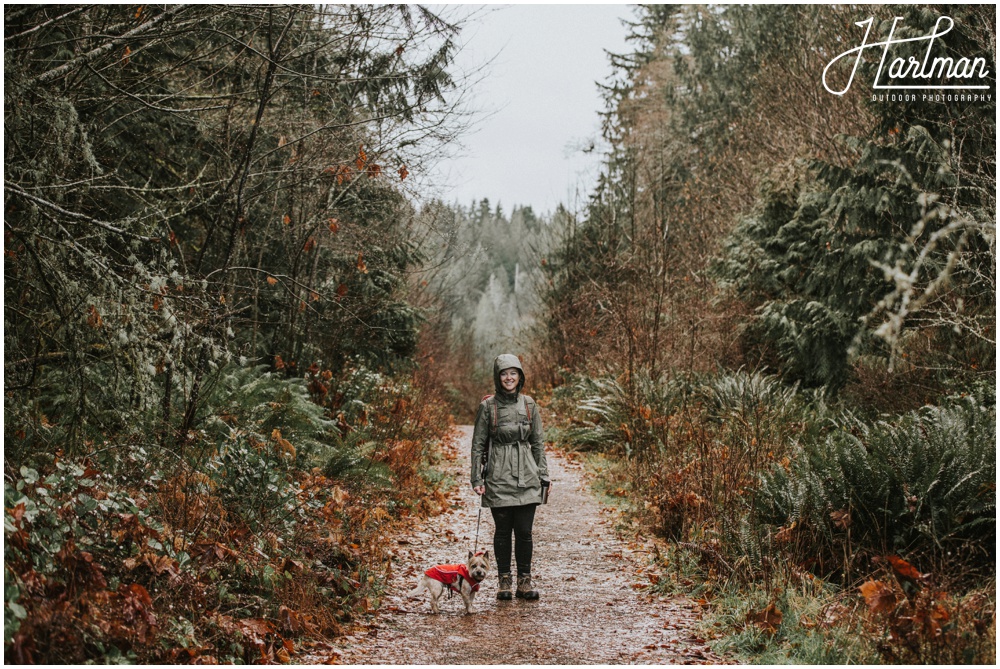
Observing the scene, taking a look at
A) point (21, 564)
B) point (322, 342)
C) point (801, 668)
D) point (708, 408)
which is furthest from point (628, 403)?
point (21, 564)

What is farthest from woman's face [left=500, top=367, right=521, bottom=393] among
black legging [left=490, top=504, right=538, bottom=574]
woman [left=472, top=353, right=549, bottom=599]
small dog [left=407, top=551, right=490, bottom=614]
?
small dog [left=407, top=551, right=490, bottom=614]

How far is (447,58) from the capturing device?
8.43 m

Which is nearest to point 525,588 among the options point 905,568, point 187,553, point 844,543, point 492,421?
point 492,421

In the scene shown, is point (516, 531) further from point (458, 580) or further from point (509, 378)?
point (509, 378)

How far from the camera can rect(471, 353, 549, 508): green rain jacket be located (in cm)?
556

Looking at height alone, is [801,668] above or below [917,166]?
below

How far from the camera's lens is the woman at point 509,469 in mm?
5574

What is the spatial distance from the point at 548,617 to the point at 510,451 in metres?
1.20

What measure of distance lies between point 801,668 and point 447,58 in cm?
695

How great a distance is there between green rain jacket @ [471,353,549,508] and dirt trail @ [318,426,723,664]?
82 centimetres

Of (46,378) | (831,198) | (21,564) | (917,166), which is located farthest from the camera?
(831,198)

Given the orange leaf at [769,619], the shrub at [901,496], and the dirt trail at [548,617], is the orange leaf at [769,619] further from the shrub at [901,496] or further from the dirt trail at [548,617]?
the shrub at [901,496]

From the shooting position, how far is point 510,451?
564cm

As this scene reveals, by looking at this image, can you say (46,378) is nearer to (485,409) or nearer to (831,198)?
(485,409)
